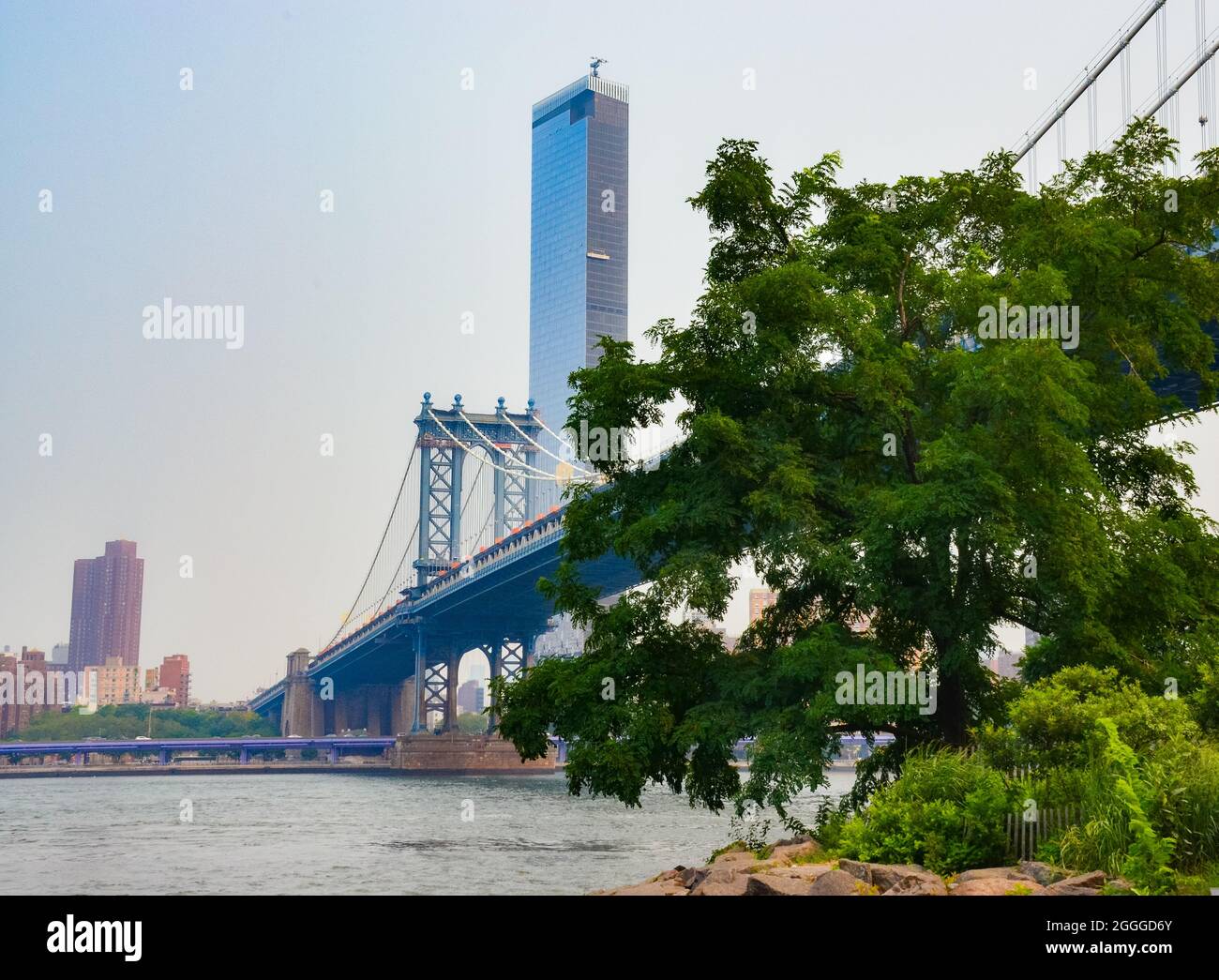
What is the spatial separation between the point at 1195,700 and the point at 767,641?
23.1ft

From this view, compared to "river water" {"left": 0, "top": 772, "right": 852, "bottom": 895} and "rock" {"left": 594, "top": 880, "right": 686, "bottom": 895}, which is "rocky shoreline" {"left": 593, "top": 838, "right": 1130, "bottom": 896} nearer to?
"rock" {"left": 594, "top": 880, "right": 686, "bottom": 895}

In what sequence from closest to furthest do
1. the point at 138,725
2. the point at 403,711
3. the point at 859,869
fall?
the point at 859,869 < the point at 403,711 < the point at 138,725

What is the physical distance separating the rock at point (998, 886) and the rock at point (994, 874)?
75 mm

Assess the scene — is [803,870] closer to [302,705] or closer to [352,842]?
[352,842]

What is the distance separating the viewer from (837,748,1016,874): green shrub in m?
15.5

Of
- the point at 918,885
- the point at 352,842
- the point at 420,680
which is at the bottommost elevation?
the point at 352,842

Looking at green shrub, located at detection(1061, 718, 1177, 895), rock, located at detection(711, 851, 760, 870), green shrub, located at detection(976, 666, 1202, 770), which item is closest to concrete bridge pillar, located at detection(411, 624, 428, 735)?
rock, located at detection(711, 851, 760, 870)

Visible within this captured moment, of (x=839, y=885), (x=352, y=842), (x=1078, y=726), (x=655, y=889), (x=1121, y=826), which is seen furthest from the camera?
(x=352, y=842)

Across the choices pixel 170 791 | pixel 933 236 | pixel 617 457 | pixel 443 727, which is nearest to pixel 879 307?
pixel 933 236

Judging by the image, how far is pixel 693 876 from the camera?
1833 centimetres

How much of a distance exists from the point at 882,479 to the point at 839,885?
35.4ft

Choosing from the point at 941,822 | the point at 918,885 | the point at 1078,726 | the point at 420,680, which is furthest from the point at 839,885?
the point at 420,680

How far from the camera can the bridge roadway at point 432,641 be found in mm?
84562

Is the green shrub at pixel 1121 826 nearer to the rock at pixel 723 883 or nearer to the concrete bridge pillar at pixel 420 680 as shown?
the rock at pixel 723 883
